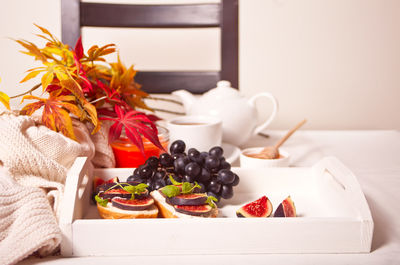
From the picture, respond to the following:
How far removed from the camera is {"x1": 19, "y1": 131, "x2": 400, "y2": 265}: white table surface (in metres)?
0.50

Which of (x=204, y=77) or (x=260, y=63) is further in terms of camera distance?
(x=260, y=63)

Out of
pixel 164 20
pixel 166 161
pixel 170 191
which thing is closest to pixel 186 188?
pixel 170 191

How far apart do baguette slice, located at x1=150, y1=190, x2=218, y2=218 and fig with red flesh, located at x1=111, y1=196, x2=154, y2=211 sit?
2 cm

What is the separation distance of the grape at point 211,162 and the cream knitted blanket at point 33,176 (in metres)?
0.23

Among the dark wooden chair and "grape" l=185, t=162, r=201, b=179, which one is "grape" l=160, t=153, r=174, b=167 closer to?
"grape" l=185, t=162, r=201, b=179

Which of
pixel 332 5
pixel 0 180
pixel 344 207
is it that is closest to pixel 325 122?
pixel 332 5

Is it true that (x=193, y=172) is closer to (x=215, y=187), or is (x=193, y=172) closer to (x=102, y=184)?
(x=215, y=187)

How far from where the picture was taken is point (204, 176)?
2.31 feet

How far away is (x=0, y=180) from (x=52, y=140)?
4.4 inches

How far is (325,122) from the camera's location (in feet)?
6.16

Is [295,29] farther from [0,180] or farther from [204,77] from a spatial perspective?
[0,180]

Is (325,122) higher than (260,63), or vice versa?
(260,63)

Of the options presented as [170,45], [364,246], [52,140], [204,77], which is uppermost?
[170,45]

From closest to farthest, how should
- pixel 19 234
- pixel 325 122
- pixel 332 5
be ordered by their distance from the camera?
pixel 19 234 → pixel 332 5 → pixel 325 122
